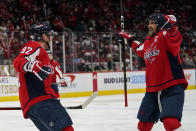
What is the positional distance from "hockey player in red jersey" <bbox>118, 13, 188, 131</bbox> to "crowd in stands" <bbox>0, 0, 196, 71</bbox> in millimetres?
8828

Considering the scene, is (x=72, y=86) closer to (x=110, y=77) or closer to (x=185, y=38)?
(x=110, y=77)

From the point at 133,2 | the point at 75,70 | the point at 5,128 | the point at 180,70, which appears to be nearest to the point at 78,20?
the point at 133,2

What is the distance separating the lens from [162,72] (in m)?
4.38

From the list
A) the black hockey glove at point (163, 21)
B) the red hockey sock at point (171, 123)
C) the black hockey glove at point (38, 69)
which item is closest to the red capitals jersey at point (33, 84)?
the black hockey glove at point (38, 69)

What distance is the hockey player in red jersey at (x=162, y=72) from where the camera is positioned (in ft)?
13.9

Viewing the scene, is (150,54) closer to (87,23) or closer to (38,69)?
(38,69)

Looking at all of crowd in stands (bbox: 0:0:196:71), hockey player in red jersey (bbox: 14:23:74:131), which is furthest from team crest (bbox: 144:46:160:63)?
crowd in stands (bbox: 0:0:196:71)

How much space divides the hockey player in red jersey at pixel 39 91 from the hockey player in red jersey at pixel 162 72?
1.01 meters

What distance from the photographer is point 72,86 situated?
14906 mm

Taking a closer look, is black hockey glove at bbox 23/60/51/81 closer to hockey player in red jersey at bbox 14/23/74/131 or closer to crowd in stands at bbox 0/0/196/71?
hockey player in red jersey at bbox 14/23/74/131

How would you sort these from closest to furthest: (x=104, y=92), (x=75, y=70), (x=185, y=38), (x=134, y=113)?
(x=134, y=113) → (x=75, y=70) → (x=104, y=92) → (x=185, y=38)

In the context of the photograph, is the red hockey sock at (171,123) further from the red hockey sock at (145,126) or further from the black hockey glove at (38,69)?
the black hockey glove at (38,69)

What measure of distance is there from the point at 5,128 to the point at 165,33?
366 centimetres

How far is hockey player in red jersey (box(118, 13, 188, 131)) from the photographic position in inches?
166
